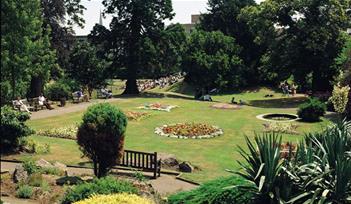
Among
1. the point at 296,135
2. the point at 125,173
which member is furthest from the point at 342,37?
the point at 125,173

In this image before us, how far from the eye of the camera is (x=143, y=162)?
19328 millimetres

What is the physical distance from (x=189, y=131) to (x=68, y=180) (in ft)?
43.5

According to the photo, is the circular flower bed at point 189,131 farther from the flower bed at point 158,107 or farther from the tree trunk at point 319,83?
the tree trunk at point 319,83

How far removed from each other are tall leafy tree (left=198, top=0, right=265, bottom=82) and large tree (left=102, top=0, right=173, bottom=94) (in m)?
15.2

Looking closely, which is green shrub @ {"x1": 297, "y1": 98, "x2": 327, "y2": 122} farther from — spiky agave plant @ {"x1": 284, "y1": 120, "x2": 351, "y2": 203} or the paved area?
spiky agave plant @ {"x1": 284, "y1": 120, "x2": 351, "y2": 203}

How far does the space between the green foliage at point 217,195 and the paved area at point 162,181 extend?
16.8 feet

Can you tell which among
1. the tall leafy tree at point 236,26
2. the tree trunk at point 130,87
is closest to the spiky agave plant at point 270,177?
the tree trunk at point 130,87

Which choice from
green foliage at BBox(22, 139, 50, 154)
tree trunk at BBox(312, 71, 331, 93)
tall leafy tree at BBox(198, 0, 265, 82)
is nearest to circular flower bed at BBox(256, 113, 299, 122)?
tree trunk at BBox(312, 71, 331, 93)

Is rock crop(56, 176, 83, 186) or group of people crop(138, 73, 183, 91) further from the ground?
group of people crop(138, 73, 183, 91)

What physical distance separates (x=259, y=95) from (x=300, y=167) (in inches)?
2026

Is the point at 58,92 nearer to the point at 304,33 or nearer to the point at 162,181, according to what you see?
the point at 304,33

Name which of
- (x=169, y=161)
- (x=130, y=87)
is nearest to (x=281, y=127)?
(x=169, y=161)

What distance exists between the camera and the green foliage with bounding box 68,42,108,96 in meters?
49.4

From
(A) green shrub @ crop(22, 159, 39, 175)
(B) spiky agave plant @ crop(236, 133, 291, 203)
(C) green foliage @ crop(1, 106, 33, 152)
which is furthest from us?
(C) green foliage @ crop(1, 106, 33, 152)
